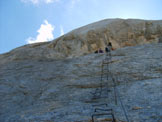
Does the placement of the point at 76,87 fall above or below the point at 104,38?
below

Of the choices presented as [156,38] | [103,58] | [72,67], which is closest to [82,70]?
[72,67]

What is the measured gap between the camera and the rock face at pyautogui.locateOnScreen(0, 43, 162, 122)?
233 inches

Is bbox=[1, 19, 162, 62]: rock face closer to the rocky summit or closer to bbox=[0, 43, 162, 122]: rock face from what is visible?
the rocky summit

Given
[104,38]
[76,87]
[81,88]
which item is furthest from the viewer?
[104,38]

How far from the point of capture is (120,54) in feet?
35.1

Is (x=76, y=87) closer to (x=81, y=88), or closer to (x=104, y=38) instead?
(x=81, y=88)

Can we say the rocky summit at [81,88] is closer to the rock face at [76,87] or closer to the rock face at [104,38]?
the rock face at [76,87]

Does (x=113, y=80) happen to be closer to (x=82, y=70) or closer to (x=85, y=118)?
(x=82, y=70)

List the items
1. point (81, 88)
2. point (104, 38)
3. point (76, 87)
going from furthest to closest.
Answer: point (104, 38) → point (76, 87) → point (81, 88)

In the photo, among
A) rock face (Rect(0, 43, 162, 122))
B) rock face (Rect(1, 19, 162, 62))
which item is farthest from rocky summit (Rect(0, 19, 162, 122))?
rock face (Rect(1, 19, 162, 62))

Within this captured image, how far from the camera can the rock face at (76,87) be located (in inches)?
233

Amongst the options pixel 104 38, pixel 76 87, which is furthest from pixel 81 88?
pixel 104 38

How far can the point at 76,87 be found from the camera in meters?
8.19

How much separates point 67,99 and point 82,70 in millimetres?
2568
